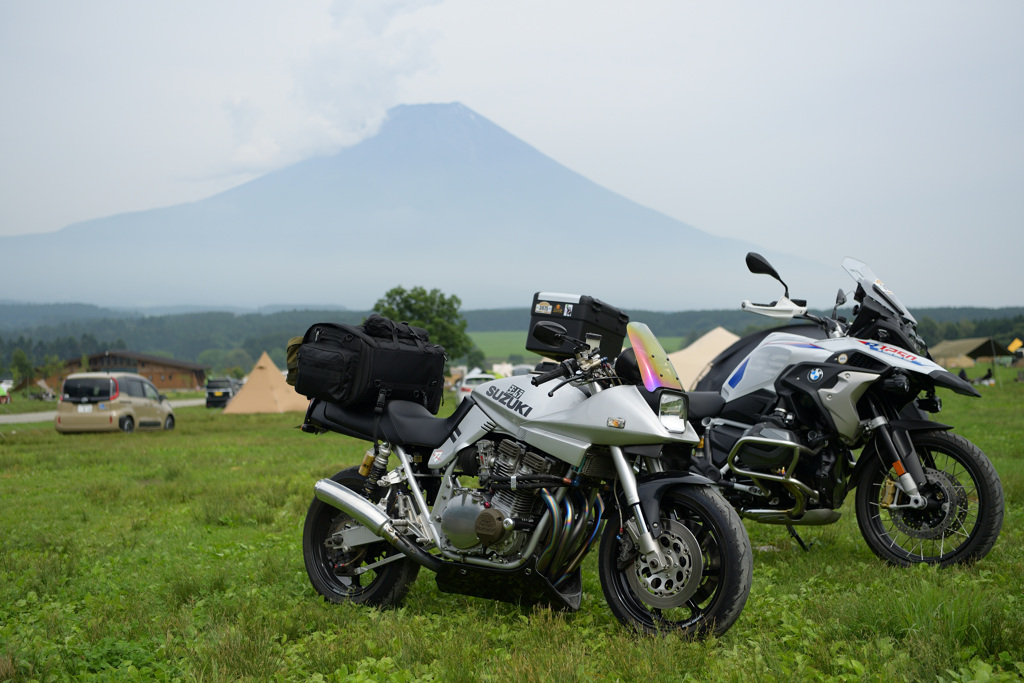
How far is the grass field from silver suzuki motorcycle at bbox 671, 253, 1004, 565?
293mm

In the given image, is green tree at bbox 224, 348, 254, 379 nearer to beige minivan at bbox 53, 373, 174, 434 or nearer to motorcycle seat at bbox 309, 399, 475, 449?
beige minivan at bbox 53, 373, 174, 434

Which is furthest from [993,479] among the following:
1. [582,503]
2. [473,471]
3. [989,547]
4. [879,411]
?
[473,471]

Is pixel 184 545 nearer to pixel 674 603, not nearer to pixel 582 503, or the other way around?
pixel 582 503

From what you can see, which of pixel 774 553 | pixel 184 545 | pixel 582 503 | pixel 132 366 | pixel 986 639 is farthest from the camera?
pixel 132 366

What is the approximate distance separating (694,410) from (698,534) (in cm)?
179

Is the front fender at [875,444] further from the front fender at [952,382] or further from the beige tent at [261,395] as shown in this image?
the beige tent at [261,395]

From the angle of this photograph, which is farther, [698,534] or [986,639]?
[698,534]

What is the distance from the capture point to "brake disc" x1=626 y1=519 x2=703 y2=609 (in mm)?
3469

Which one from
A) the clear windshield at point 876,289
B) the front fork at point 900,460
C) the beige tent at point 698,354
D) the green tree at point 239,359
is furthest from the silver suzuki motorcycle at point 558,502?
the green tree at point 239,359

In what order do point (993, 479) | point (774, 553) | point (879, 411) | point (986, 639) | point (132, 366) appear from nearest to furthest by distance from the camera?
point (986, 639) → point (993, 479) → point (879, 411) → point (774, 553) → point (132, 366)

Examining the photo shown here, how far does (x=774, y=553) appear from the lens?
18.1ft

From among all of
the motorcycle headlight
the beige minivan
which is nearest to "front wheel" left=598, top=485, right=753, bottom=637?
the motorcycle headlight

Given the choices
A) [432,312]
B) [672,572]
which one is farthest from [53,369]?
[672,572]

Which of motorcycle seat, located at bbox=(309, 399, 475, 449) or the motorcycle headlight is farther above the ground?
the motorcycle headlight
